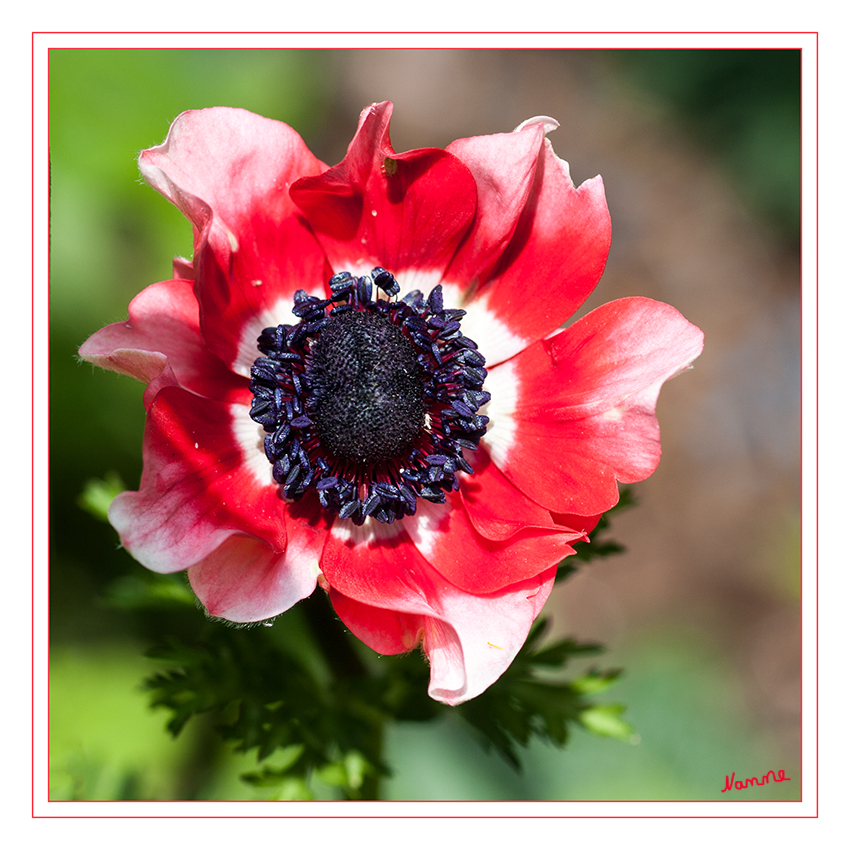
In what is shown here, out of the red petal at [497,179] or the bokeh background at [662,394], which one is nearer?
the red petal at [497,179]

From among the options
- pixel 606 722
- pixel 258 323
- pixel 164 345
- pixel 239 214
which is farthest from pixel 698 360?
pixel 164 345

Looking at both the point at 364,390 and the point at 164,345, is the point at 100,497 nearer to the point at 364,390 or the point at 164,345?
the point at 164,345

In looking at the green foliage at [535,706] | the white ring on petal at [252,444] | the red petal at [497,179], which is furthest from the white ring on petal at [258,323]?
the green foliage at [535,706]

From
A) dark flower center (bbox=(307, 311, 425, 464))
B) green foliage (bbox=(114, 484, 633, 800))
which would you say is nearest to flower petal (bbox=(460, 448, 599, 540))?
dark flower center (bbox=(307, 311, 425, 464))

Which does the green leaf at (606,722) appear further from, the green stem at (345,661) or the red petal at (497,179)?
the red petal at (497,179)

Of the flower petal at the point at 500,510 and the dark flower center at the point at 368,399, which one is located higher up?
the dark flower center at the point at 368,399

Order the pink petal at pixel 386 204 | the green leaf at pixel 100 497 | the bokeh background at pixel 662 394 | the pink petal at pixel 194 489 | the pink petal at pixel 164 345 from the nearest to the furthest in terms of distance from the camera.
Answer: the pink petal at pixel 194 489
the pink petal at pixel 164 345
the pink petal at pixel 386 204
the green leaf at pixel 100 497
the bokeh background at pixel 662 394
